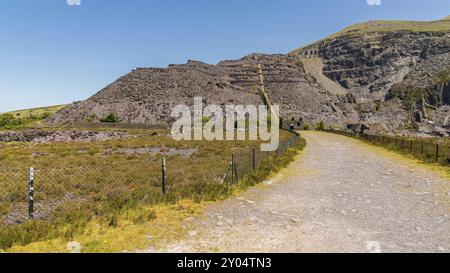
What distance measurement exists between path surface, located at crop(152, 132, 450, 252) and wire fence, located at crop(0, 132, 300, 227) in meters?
1.90

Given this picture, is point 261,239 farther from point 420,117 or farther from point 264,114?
point 420,117

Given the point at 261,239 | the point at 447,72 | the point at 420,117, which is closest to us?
the point at 261,239

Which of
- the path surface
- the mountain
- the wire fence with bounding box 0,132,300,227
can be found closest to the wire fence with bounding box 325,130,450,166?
the path surface

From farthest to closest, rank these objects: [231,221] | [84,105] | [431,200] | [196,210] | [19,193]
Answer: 1. [84,105]
2. [19,193]
3. [431,200]
4. [196,210]
5. [231,221]

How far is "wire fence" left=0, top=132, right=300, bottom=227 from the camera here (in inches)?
453

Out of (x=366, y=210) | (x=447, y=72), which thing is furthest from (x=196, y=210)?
(x=447, y=72)

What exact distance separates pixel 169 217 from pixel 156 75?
136761mm

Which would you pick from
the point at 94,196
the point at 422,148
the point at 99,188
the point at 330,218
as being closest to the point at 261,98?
the point at 422,148

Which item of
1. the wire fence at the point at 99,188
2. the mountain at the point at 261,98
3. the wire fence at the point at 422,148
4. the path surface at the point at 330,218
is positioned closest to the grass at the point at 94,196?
the wire fence at the point at 99,188

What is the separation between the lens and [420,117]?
134750 mm

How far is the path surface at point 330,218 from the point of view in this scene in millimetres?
7773

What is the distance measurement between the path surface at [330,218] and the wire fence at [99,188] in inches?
74.9

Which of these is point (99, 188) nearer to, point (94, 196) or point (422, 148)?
point (94, 196)

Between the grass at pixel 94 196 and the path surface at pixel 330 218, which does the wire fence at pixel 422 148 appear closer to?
the path surface at pixel 330 218
